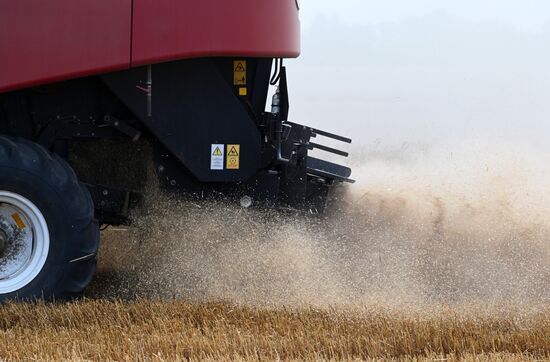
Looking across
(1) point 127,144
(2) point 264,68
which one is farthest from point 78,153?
(2) point 264,68

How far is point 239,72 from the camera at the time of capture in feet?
16.3

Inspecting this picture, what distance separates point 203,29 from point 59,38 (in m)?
0.68

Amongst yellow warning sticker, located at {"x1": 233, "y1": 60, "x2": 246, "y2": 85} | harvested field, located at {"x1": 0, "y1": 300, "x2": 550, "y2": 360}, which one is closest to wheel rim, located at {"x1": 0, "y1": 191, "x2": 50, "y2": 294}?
harvested field, located at {"x1": 0, "y1": 300, "x2": 550, "y2": 360}

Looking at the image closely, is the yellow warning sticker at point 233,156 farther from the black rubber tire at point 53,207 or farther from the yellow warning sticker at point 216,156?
the black rubber tire at point 53,207

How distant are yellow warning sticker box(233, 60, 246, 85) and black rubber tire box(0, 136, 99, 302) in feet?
3.32

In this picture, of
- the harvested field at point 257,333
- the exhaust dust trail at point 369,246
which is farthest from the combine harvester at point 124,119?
the harvested field at point 257,333

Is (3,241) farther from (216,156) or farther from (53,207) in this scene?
(216,156)

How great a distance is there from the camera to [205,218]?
5.10 meters

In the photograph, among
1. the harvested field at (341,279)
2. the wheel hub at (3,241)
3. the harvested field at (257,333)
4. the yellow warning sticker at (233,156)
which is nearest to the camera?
the harvested field at (257,333)

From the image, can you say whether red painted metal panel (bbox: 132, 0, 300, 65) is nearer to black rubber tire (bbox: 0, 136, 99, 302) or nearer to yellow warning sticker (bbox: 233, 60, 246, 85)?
yellow warning sticker (bbox: 233, 60, 246, 85)

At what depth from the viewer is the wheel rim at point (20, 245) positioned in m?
4.46

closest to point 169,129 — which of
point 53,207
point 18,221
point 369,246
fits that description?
point 53,207

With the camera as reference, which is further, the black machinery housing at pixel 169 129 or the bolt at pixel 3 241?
the black machinery housing at pixel 169 129

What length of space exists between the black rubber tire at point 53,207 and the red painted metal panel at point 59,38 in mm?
349
